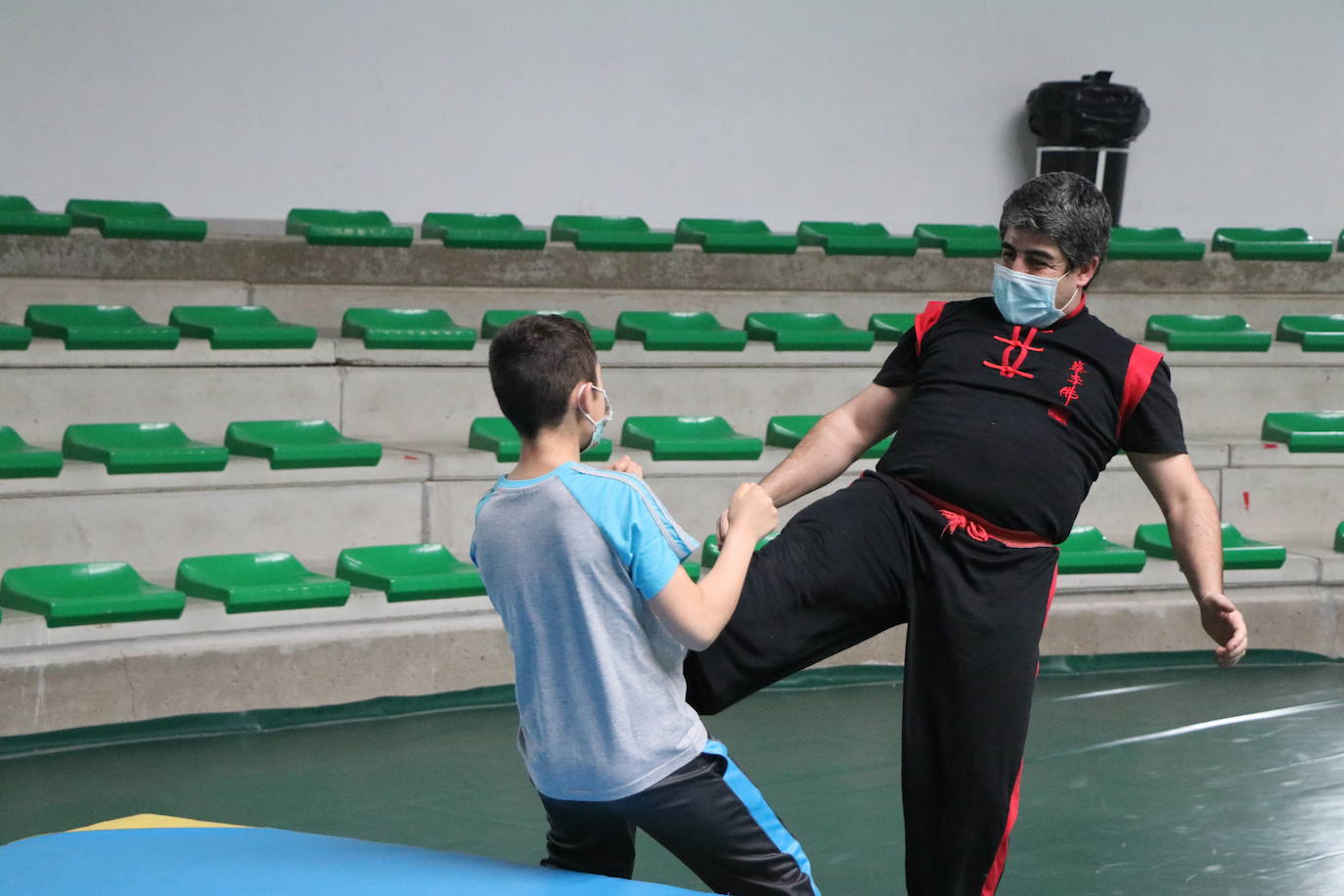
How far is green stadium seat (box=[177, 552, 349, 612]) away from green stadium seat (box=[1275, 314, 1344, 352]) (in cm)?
399

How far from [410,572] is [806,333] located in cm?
188

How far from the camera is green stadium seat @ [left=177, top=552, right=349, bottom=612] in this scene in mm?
3906

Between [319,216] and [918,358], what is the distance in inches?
143

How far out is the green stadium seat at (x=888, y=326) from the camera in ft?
18.3

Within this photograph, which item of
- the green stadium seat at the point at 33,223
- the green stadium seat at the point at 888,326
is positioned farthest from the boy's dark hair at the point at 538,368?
the green stadium seat at the point at 888,326

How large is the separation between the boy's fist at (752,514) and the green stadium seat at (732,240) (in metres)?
4.11

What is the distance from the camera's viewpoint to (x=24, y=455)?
3982 millimetres

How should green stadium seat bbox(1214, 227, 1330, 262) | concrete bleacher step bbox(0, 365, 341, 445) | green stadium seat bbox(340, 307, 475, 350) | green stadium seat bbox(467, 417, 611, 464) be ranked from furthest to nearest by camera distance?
green stadium seat bbox(1214, 227, 1330, 262) → green stadium seat bbox(340, 307, 475, 350) → green stadium seat bbox(467, 417, 611, 464) → concrete bleacher step bbox(0, 365, 341, 445)

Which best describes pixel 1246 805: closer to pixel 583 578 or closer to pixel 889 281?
pixel 583 578

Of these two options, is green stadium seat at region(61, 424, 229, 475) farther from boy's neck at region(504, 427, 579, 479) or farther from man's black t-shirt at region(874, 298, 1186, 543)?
boy's neck at region(504, 427, 579, 479)

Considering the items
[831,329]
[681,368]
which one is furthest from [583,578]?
[831,329]

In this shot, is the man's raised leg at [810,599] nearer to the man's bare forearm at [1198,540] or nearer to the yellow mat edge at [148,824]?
the man's bare forearm at [1198,540]

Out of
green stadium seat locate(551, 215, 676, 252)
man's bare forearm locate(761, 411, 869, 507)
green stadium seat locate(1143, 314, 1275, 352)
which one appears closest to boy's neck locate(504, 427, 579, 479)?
man's bare forearm locate(761, 411, 869, 507)

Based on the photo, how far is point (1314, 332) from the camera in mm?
5977
